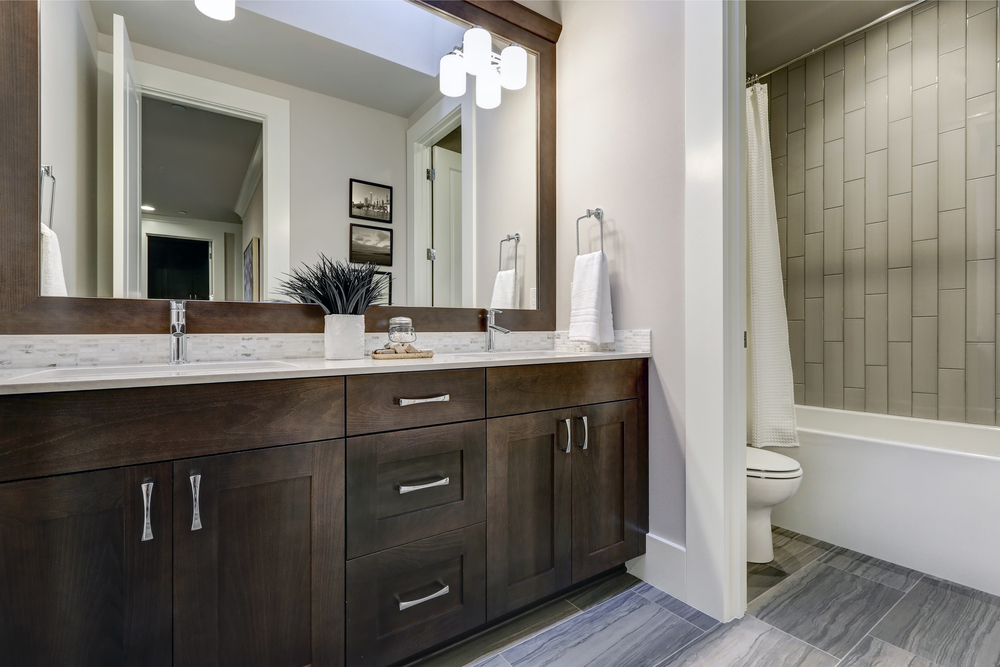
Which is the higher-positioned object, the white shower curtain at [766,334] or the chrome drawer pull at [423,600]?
the white shower curtain at [766,334]

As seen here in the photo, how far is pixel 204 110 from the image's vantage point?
56.8 inches

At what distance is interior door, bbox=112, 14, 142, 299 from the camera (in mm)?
1308

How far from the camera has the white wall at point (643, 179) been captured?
1.63 meters

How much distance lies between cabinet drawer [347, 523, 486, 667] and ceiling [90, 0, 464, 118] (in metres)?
1.53

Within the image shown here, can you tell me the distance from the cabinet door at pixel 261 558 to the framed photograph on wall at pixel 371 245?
834 millimetres

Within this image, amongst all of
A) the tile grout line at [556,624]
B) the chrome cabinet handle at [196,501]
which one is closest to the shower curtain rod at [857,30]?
the tile grout line at [556,624]

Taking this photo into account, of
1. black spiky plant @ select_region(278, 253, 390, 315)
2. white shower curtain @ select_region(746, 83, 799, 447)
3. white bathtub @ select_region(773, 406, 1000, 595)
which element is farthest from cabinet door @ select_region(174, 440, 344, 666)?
white bathtub @ select_region(773, 406, 1000, 595)

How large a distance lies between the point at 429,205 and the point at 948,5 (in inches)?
99.5

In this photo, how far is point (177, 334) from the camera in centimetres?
129

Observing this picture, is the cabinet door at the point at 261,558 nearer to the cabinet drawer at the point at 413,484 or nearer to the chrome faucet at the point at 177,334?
the cabinet drawer at the point at 413,484

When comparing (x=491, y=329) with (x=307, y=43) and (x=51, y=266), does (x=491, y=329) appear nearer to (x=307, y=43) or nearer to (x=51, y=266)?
(x=307, y=43)

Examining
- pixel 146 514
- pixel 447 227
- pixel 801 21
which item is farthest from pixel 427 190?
pixel 801 21

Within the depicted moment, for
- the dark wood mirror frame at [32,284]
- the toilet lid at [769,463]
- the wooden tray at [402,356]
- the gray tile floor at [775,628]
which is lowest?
the gray tile floor at [775,628]

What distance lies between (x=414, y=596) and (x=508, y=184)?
1625 millimetres
